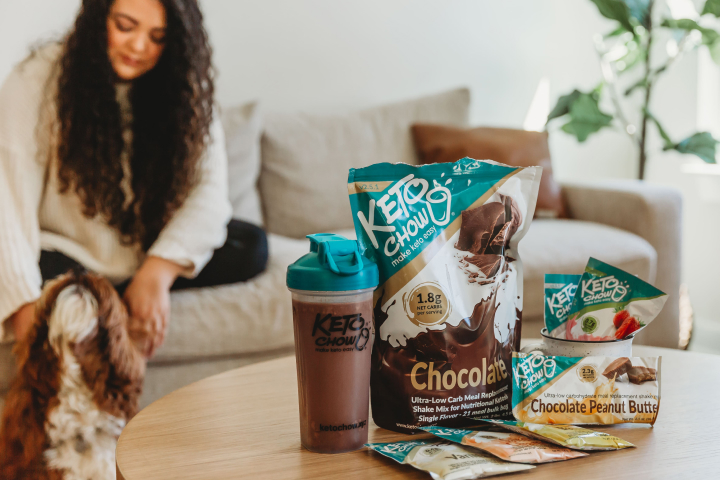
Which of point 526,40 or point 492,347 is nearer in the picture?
point 492,347

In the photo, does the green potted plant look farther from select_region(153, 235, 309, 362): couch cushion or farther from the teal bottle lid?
the teal bottle lid

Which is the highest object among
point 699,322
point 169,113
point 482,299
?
point 169,113

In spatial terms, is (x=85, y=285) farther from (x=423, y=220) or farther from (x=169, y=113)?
(x=423, y=220)

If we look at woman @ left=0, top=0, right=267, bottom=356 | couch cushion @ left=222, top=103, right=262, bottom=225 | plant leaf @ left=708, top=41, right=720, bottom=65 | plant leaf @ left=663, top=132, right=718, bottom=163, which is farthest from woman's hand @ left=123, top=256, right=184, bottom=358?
plant leaf @ left=708, top=41, right=720, bottom=65

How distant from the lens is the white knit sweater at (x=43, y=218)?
3.74 feet

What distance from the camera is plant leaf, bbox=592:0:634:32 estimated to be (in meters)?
2.06

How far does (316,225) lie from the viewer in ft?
6.28

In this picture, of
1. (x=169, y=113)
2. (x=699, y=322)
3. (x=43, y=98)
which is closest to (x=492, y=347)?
(x=169, y=113)

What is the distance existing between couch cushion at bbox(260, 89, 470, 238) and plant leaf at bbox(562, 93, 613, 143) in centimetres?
58

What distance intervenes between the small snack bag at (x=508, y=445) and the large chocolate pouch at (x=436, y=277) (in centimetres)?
4

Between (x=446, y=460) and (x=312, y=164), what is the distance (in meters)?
1.53

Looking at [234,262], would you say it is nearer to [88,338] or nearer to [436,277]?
[88,338]

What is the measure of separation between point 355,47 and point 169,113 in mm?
1133

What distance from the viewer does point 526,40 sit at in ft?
8.23
